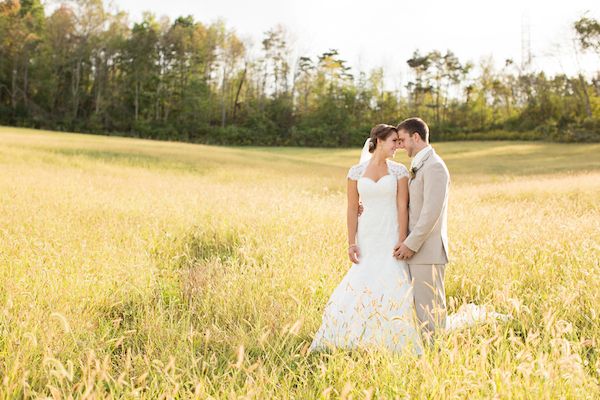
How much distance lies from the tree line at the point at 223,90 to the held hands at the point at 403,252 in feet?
193

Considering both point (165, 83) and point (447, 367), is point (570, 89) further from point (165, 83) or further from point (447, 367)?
point (447, 367)

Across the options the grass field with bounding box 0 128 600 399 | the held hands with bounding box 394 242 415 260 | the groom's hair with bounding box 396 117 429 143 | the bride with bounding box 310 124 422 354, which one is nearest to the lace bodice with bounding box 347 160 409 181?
the bride with bounding box 310 124 422 354

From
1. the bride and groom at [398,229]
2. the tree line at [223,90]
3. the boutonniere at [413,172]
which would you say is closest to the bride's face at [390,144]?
the bride and groom at [398,229]

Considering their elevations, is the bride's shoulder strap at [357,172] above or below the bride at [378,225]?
above

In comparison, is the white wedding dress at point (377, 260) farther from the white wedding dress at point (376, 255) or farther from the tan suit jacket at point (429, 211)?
the tan suit jacket at point (429, 211)

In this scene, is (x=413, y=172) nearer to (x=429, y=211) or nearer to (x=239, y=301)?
(x=429, y=211)

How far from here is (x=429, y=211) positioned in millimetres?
4820

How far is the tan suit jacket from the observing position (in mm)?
4836

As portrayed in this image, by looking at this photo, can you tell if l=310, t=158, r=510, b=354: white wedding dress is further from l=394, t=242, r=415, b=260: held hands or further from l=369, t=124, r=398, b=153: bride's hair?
l=369, t=124, r=398, b=153: bride's hair

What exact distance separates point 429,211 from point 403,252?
0.49 m

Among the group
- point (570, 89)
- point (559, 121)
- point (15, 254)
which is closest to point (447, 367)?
point (15, 254)

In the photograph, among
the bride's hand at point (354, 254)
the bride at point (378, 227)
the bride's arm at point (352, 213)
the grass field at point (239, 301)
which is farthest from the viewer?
the bride's arm at point (352, 213)

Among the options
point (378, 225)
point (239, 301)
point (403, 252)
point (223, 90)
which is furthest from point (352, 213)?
point (223, 90)

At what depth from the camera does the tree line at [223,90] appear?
63.5 m
